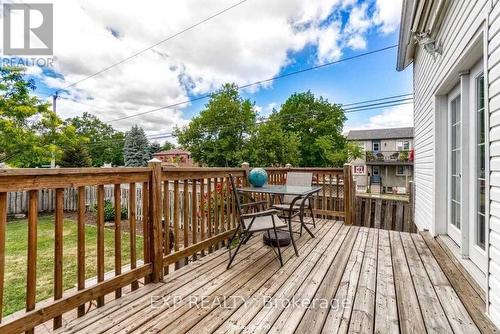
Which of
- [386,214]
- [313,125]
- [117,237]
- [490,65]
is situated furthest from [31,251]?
[313,125]

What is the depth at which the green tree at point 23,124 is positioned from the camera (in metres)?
7.63

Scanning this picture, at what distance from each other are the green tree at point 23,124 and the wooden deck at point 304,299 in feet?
30.2

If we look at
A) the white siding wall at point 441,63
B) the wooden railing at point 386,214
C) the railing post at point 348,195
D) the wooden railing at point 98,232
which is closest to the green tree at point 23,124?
the wooden railing at point 98,232

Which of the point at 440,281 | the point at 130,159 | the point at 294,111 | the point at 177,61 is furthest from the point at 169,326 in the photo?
the point at 130,159

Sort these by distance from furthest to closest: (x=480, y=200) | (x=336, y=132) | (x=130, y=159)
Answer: (x=130, y=159) < (x=336, y=132) < (x=480, y=200)

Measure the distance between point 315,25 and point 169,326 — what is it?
10.4 m

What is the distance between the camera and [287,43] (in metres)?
10.1

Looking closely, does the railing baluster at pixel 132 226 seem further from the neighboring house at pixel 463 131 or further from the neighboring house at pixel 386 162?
the neighboring house at pixel 386 162

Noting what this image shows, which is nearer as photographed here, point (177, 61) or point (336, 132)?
point (177, 61)

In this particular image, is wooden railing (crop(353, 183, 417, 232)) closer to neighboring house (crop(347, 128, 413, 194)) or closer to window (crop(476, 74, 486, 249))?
window (crop(476, 74, 486, 249))

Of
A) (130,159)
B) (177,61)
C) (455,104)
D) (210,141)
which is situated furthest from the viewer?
(130,159)

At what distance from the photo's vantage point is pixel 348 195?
4.31 m

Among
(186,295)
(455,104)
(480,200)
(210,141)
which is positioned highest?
(210,141)

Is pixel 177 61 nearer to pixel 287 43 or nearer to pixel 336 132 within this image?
pixel 287 43
